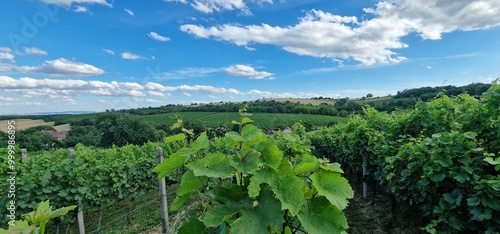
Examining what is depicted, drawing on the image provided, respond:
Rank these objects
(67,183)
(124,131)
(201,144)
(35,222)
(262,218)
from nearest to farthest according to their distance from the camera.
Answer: (35,222) < (262,218) < (201,144) < (67,183) < (124,131)

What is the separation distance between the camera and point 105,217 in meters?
9.83

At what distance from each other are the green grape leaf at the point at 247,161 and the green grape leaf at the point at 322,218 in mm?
226

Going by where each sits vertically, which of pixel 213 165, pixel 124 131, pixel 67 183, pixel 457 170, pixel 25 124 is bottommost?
pixel 124 131

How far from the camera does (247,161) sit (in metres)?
0.98

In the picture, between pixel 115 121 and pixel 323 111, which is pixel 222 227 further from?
pixel 323 111

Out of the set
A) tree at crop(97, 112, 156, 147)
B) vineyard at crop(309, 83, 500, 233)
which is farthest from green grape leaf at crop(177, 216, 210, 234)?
tree at crop(97, 112, 156, 147)

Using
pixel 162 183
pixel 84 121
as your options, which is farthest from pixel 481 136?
pixel 84 121

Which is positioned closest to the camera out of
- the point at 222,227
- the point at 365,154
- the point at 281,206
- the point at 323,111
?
the point at 281,206

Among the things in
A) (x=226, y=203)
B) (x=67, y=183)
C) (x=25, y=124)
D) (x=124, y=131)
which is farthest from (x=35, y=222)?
(x=124, y=131)

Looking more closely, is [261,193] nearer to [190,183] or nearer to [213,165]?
[213,165]

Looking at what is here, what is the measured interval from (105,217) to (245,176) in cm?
1058

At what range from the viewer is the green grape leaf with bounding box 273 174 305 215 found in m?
0.88

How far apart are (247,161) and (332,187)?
33 cm

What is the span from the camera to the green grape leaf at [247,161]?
94 centimetres
